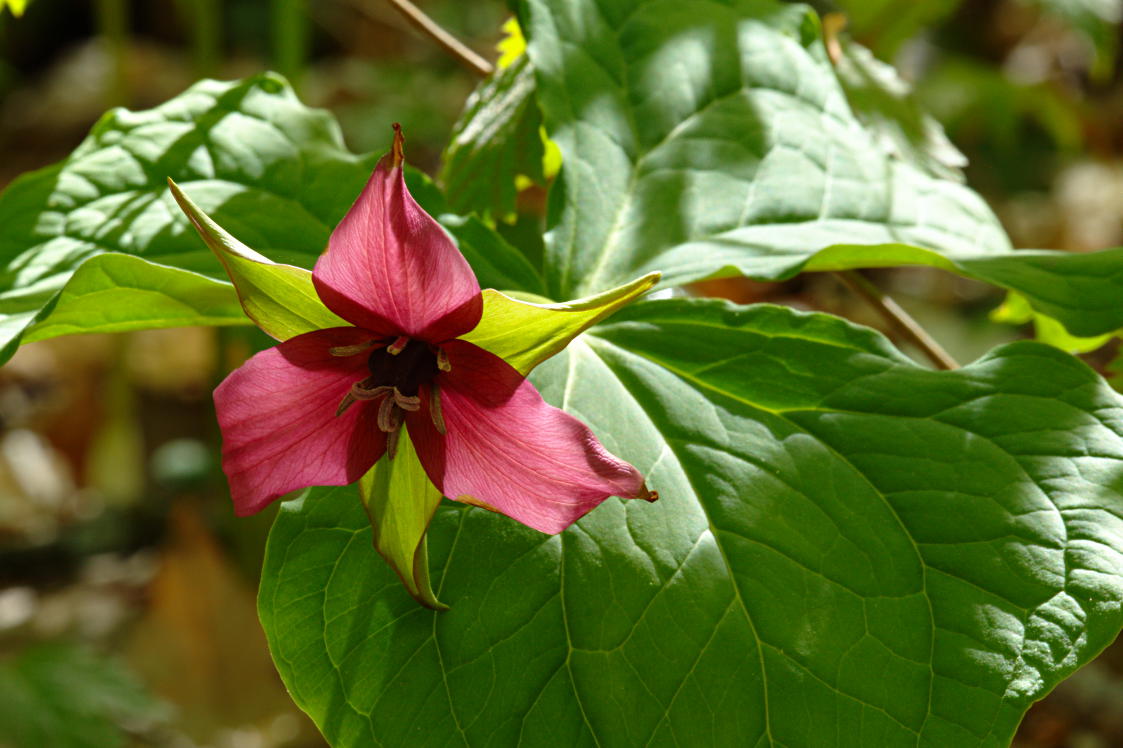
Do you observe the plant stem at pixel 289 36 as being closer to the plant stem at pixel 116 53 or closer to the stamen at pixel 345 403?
the plant stem at pixel 116 53

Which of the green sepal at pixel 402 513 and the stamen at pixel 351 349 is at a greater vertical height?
the stamen at pixel 351 349

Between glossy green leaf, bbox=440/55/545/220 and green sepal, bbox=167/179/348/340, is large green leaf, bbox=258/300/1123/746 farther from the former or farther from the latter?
glossy green leaf, bbox=440/55/545/220

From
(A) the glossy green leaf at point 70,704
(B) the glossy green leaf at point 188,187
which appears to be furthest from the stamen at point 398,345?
(A) the glossy green leaf at point 70,704

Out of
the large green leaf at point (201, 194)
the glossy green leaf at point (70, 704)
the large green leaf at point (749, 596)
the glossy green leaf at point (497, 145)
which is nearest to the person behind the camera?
the large green leaf at point (749, 596)

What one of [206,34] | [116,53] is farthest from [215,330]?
[116,53]

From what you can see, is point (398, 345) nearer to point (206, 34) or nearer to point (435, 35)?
point (435, 35)
